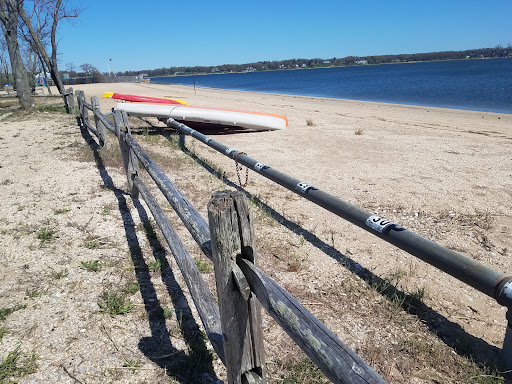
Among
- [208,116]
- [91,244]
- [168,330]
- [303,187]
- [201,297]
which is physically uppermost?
[208,116]

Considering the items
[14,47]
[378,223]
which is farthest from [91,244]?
[14,47]

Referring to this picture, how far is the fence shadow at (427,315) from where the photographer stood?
99.2 inches

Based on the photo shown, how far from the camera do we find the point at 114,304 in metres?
2.98

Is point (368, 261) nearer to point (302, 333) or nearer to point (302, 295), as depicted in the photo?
point (302, 295)

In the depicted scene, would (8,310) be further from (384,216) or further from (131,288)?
(384,216)

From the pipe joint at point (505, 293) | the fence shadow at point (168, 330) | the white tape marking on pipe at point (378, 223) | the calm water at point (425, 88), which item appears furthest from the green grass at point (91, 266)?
the calm water at point (425, 88)

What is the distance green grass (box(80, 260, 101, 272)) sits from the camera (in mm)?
3505

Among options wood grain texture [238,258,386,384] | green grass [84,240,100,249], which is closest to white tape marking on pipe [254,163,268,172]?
green grass [84,240,100,249]

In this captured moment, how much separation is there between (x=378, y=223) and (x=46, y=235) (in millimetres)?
3633

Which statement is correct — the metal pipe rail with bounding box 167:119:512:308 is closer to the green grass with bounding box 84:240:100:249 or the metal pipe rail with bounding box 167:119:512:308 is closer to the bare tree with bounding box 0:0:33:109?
the green grass with bounding box 84:240:100:249

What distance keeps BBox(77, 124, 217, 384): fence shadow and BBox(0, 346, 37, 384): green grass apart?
2.30ft

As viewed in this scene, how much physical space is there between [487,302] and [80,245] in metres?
4.08

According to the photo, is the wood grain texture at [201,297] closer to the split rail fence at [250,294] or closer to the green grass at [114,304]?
the split rail fence at [250,294]

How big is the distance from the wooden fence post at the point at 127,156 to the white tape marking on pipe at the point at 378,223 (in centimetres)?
321
